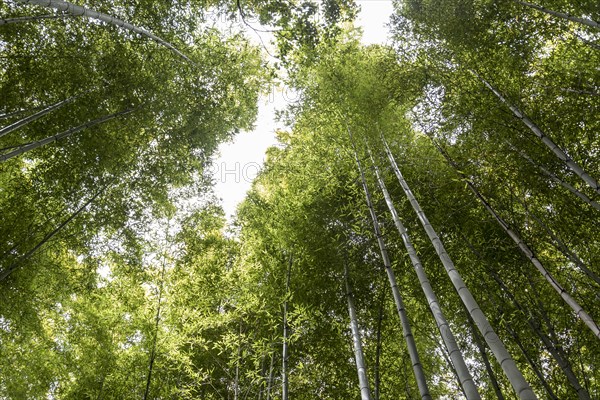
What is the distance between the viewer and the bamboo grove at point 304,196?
4051mm

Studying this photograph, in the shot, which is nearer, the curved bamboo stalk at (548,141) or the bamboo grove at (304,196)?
the curved bamboo stalk at (548,141)

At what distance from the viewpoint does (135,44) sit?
4668 millimetres

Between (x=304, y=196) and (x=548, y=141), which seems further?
(x=304, y=196)

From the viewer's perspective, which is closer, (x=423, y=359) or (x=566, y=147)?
(x=566, y=147)

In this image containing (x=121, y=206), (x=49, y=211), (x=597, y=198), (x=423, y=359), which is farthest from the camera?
(x=423, y=359)

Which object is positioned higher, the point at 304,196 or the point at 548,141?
the point at 304,196

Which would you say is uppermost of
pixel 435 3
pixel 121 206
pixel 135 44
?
pixel 435 3

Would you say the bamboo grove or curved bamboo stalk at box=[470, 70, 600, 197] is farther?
the bamboo grove

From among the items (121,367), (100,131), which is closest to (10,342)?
(121,367)

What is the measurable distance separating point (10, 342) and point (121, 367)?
7.59ft

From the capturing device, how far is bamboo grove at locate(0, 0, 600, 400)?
159 inches

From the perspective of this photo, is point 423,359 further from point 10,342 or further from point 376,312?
point 10,342

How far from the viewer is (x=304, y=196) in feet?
16.2

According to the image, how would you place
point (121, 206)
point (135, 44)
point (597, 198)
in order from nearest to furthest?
point (597, 198), point (135, 44), point (121, 206)
